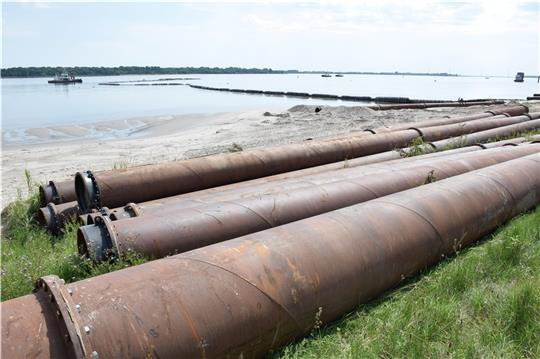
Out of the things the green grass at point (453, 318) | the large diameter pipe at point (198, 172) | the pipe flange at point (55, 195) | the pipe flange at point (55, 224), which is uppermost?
the large diameter pipe at point (198, 172)

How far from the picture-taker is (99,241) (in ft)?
12.1

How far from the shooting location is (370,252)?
3203mm

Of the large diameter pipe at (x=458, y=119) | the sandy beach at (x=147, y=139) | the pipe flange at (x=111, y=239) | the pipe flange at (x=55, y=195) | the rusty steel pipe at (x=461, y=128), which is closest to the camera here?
the pipe flange at (x=111, y=239)

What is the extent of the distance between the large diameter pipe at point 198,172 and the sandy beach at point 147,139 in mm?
3253

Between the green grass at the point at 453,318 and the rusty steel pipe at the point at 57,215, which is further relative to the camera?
the rusty steel pipe at the point at 57,215

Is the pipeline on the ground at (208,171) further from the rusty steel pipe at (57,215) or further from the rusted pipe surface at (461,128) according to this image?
the rusted pipe surface at (461,128)

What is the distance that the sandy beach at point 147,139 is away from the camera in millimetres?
12594

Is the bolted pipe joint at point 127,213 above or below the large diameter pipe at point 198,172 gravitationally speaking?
below

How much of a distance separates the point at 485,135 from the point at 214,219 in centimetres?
780

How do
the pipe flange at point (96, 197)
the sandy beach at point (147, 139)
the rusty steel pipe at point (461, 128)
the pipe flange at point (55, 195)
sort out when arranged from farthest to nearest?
the sandy beach at point (147, 139)
the rusty steel pipe at point (461, 128)
the pipe flange at point (55, 195)
the pipe flange at point (96, 197)

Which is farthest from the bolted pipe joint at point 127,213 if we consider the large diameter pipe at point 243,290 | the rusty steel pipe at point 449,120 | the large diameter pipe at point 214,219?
the rusty steel pipe at point 449,120

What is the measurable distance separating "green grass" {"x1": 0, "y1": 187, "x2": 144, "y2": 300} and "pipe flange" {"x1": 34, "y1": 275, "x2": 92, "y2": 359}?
1.19m

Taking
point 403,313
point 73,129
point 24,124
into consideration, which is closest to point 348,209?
point 403,313

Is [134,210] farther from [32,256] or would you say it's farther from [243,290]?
[243,290]
